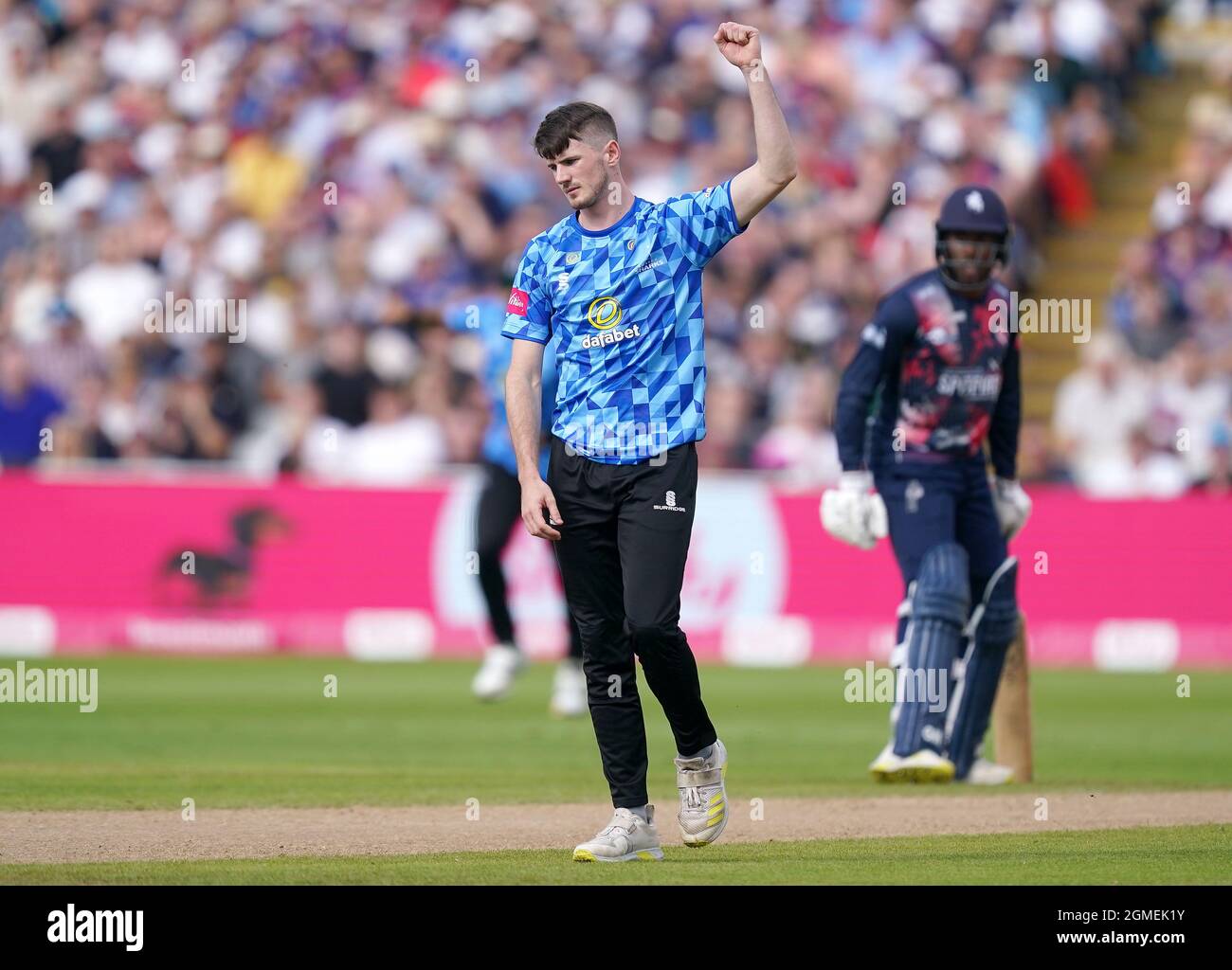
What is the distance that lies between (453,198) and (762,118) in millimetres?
15965

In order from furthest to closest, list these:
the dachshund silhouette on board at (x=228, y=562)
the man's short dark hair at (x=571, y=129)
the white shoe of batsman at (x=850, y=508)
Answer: the dachshund silhouette on board at (x=228, y=562)
the white shoe of batsman at (x=850, y=508)
the man's short dark hair at (x=571, y=129)

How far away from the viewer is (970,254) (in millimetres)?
12031

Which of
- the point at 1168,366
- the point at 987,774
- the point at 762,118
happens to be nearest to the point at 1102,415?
the point at 1168,366

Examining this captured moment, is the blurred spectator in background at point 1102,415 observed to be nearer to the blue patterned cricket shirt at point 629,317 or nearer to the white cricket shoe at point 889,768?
the white cricket shoe at point 889,768

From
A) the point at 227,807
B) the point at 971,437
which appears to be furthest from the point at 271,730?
the point at 971,437

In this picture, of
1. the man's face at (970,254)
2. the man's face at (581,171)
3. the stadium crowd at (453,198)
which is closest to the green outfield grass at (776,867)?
the man's face at (581,171)

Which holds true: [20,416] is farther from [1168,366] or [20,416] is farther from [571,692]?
[1168,366]

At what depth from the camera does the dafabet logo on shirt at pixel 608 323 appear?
8.71 m

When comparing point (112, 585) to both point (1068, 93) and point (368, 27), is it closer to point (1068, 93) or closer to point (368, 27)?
point (368, 27)

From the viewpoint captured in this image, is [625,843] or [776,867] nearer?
[776,867]

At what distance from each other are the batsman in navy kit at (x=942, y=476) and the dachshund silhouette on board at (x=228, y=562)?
9.80 m

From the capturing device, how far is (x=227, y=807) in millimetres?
10750

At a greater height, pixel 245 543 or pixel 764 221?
pixel 764 221

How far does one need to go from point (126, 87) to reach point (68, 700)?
11.6 metres
